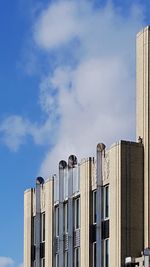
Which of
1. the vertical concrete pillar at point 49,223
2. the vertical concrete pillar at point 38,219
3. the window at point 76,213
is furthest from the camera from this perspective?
the vertical concrete pillar at point 38,219

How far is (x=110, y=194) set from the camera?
4866cm

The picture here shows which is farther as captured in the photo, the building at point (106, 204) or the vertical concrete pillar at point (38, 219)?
the vertical concrete pillar at point (38, 219)

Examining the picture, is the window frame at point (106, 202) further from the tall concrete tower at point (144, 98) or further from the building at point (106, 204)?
the tall concrete tower at point (144, 98)

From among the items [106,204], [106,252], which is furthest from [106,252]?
[106,204]

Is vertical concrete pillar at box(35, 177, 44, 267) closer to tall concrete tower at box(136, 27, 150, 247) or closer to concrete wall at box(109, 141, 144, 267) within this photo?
concrete wall at box(109, 141, 144, 267)

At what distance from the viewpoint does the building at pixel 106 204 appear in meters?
47.4

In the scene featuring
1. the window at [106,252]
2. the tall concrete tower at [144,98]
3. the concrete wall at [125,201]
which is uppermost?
the tall concrete tower at [144,98]

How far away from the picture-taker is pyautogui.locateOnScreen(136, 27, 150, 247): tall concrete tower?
48.2 m

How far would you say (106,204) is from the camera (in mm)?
49656

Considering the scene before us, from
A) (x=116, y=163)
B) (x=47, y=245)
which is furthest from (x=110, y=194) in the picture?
(x=47, y=245)

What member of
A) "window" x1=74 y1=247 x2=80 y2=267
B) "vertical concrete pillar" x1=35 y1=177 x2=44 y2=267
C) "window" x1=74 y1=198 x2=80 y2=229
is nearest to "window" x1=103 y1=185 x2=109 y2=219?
"window" x1=74 y1=198 x2=80 y2=229

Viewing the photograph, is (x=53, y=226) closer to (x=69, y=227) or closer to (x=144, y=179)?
(x=69, y=227)

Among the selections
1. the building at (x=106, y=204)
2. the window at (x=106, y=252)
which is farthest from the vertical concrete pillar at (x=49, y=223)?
the window at (x=106, y=252)

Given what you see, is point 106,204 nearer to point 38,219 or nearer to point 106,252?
point 106,252
